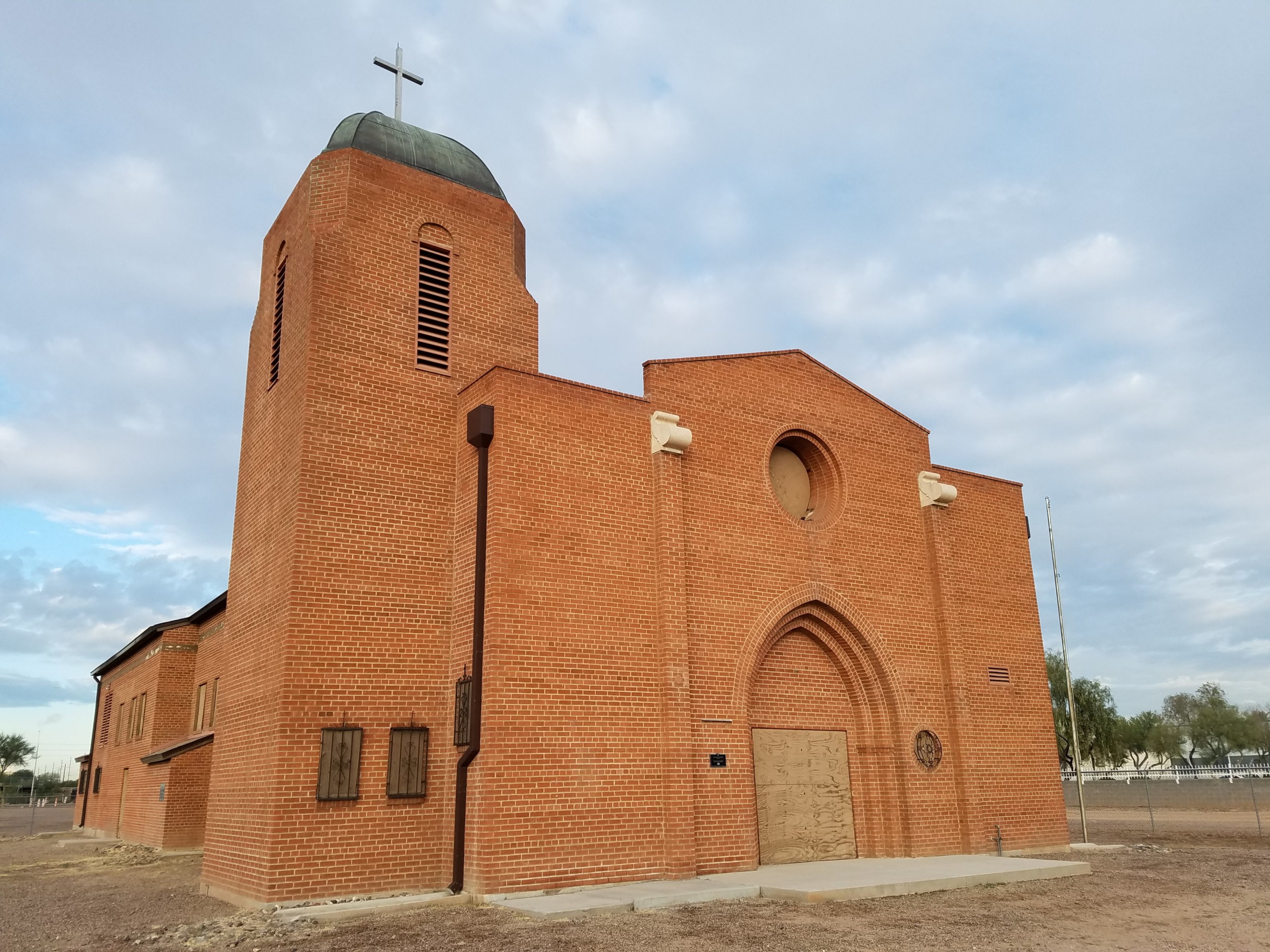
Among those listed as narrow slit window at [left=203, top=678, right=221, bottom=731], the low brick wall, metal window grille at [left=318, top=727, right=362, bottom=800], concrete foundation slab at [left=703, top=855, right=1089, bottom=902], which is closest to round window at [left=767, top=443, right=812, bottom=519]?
concrete foundation slab at [left=703, top=855, right=1089, bottom=902]

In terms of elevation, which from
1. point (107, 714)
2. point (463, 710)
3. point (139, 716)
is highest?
point (107, 714)

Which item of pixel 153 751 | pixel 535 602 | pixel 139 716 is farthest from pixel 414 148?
pixel 139 716

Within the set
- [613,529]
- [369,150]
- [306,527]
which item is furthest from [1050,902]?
[369,150]

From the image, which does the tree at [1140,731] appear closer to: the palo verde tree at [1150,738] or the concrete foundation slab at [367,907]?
the palo verde tree at [1150,738]

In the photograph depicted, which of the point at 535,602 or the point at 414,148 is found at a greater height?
the point at 414,148

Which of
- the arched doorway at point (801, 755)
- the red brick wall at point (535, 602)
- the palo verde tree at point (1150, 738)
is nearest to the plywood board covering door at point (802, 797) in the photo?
the arched doorway at point (801, 755)

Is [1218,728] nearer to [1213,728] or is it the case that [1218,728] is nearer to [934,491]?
[1213,728]

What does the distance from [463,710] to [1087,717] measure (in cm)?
3987

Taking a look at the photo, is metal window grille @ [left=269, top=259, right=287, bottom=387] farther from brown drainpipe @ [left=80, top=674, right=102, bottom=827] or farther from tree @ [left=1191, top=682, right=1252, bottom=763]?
tree @ [left=1191, top=682, right=1252, bottom=763]

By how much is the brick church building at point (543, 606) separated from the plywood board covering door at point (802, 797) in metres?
0.05

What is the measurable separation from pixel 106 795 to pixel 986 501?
1054 inches

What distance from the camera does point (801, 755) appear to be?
1423cm

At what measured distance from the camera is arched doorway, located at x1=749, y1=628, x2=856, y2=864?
44.7 feet

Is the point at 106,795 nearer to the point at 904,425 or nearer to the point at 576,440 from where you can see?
the point at 576,440
